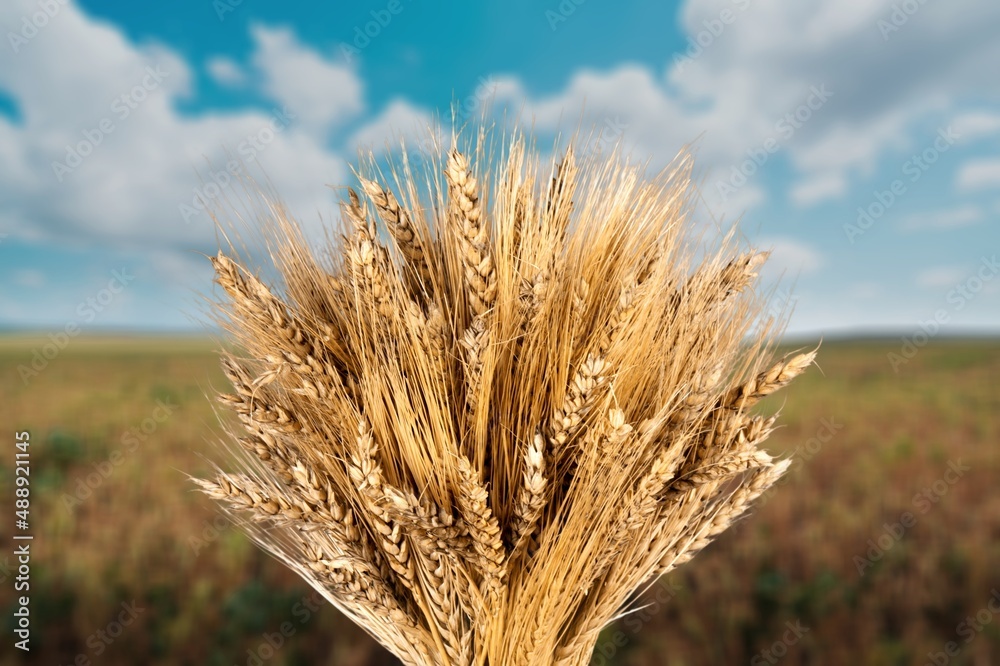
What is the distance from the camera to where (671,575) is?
2.75m

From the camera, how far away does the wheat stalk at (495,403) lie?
33.1 inches

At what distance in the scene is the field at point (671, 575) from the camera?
235 cm

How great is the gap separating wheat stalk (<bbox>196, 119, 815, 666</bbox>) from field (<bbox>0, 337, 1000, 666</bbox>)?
362mm

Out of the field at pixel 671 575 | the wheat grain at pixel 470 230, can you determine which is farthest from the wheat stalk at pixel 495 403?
the field at pixel 671 575

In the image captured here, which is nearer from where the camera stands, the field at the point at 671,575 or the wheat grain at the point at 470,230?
the wheat grain at the point at 470,230

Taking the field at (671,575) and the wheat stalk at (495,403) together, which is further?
the field at (671,575)

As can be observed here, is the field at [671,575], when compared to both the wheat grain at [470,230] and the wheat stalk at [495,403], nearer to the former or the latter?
the wheat stalk at [495,403]

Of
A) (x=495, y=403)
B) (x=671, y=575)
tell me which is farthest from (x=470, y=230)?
(x=671, y=575)

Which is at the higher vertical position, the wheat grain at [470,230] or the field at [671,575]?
the wheat grain at [470,230]

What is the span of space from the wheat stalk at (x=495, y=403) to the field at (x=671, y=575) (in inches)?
14.3

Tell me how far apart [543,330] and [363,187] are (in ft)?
1.06

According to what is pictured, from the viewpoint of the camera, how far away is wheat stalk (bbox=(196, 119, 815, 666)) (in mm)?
840

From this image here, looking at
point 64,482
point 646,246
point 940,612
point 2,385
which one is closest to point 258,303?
point 646,246

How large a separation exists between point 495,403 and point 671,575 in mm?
2209
